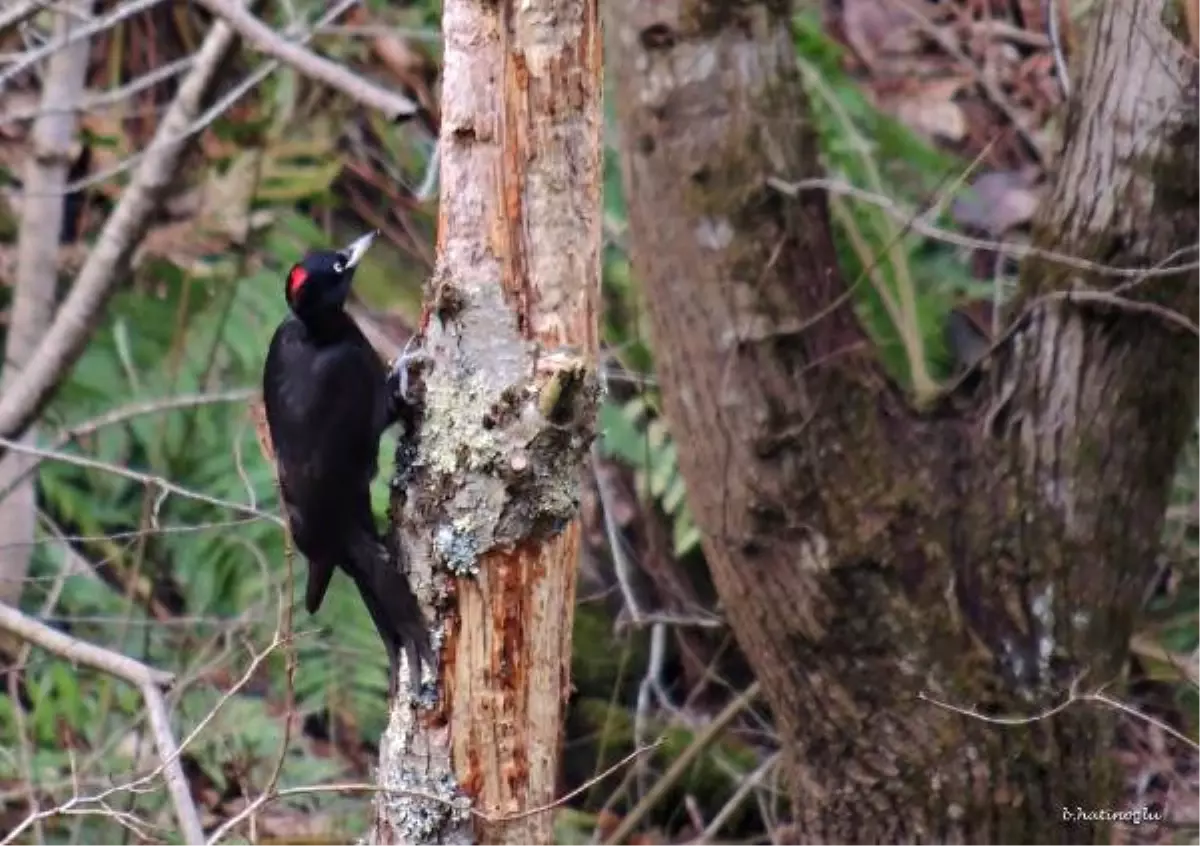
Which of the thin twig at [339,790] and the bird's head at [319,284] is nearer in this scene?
the thin twig at [339,790]

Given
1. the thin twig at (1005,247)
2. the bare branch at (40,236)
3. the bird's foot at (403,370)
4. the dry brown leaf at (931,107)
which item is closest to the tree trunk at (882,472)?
the thin twig at (1005,247)

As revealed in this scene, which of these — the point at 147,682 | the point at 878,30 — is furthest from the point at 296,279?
the point at 878,30

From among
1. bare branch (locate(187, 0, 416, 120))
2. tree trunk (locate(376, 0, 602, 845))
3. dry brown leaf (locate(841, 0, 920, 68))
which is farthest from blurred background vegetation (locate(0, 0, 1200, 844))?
tree trunk (locate(376, 0, 602, 845))

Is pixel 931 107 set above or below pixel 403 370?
above

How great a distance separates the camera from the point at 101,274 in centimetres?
361

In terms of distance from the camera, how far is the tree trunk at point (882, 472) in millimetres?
3406

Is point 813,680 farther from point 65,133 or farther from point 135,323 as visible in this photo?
point 135,323

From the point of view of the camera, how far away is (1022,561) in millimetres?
3471

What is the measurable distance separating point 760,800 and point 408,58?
10.1 feet

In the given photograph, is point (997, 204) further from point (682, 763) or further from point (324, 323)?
point (324, 323)

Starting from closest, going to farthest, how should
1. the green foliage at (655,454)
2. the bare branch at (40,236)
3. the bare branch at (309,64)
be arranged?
the bare branch at (309,64)
the bare branch at (40,236)
the green foliage at (655,454)

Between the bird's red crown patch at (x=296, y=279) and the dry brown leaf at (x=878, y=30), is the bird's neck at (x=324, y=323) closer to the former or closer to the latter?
the bird's red crown patch at (x=296, y=279)

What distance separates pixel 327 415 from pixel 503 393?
2.40 ft

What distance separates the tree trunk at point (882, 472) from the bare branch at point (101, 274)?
1003mm
